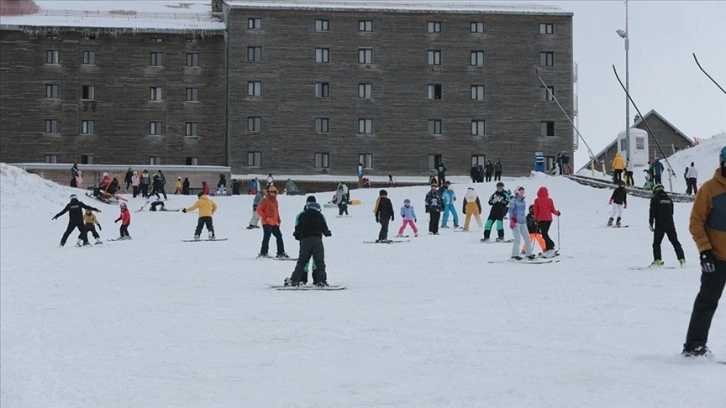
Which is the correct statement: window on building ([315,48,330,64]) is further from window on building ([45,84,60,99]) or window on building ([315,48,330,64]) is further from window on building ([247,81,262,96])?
window on building ([45,84,60,99])

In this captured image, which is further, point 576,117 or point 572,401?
point 576,117

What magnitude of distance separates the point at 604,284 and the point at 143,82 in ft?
169

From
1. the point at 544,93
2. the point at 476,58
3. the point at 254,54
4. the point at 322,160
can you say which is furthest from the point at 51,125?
the point at 544,93

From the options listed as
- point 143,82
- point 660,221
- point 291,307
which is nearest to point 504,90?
point 143,82

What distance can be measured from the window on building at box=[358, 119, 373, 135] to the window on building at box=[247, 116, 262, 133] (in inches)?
240

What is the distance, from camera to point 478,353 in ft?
34.3

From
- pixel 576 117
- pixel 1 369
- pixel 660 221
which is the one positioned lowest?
pixel 1 369

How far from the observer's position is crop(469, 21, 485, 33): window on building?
6612 cm

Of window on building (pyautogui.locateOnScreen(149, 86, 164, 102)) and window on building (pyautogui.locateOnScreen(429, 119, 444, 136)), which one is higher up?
window on building (pyautogui.locateOnScreen(149, 86, 164, 102))

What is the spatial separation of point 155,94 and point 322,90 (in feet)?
33.6

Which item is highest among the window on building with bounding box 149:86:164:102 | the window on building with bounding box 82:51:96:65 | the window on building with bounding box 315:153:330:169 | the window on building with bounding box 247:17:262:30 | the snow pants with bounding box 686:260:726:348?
the window on building with bounding box 247:17:262:30

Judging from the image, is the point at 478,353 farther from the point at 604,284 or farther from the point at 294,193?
the point at 294,193

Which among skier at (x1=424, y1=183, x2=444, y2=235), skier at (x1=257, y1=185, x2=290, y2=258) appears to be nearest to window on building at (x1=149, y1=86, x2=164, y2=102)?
skier at (x1=424, y1=183, x2=444, y2=235)

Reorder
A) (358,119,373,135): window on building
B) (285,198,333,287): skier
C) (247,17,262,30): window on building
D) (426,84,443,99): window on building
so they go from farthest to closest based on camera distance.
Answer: (426,84,443,99): window on building
(358,119,373,135): window on building
(247,17,262,30): window on building
(285,198,333,287): skier
